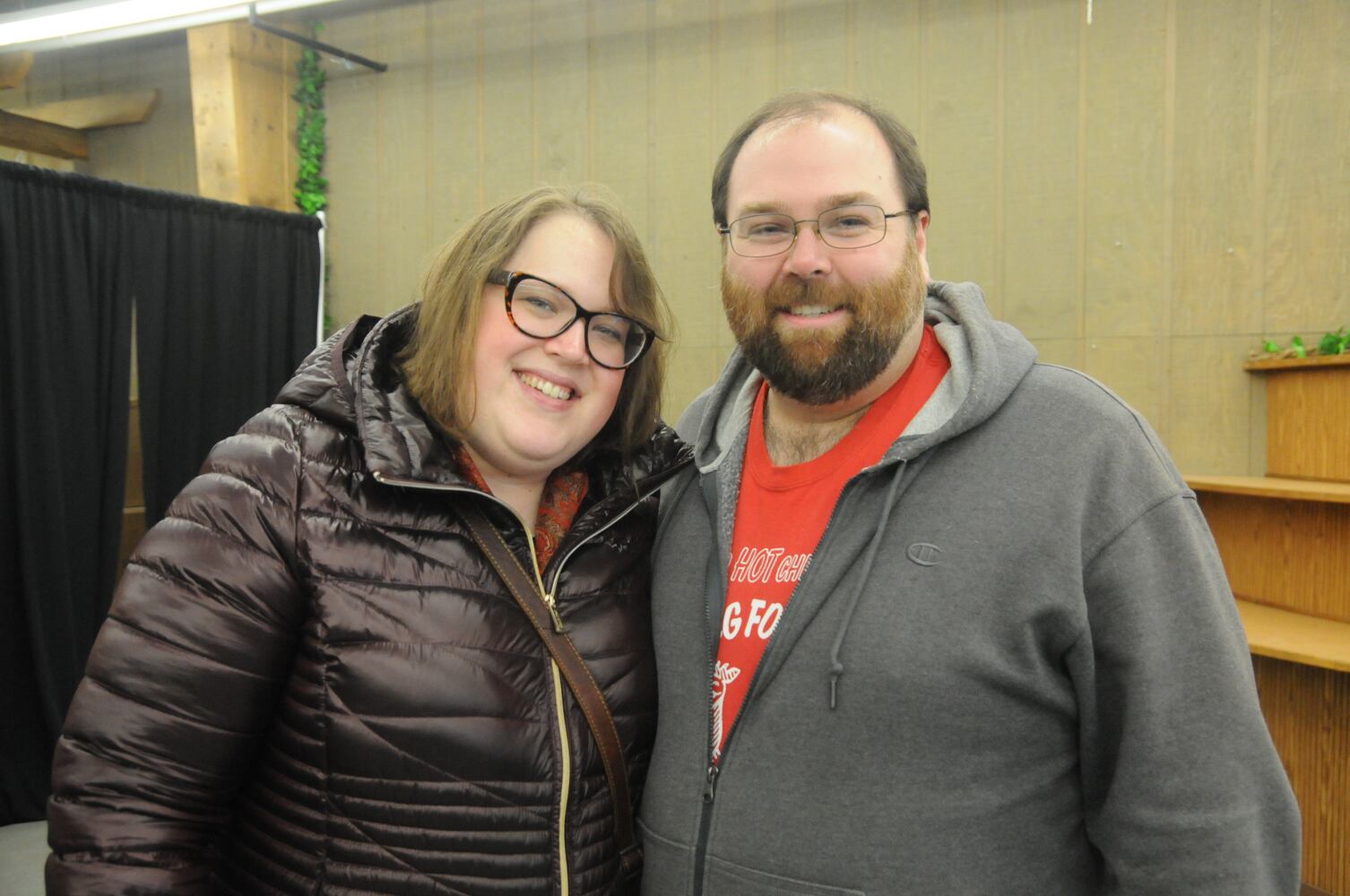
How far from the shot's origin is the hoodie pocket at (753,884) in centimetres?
123

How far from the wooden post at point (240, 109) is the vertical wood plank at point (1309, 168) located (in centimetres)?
423

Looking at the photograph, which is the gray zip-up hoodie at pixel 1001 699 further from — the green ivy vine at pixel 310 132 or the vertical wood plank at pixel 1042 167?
the green ivy vine at pixel 310 132

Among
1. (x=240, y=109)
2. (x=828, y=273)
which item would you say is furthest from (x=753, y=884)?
(x=240, y=109)

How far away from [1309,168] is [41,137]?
20.1 feet

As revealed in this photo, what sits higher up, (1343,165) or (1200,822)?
(1343,165)

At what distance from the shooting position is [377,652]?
1.24 m

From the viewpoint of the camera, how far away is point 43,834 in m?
3.57

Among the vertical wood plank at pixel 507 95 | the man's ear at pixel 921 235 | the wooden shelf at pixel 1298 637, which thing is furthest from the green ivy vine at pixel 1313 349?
→ the vertical wood plank at pixel 507 95

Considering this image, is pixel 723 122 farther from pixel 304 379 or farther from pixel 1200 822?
pixel 1200 822

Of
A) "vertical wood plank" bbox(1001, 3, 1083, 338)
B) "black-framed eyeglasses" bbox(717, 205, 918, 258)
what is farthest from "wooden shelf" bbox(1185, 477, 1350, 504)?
"black-framed eyeglasses" bbox(717, 205, 918, 258)

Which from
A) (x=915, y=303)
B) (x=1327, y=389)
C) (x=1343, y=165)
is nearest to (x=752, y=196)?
(x=915, y=303)

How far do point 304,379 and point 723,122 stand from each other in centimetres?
305

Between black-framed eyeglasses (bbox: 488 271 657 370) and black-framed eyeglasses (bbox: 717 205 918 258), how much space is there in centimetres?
24

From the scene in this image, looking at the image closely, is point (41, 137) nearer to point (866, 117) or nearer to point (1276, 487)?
point (866, 117)
